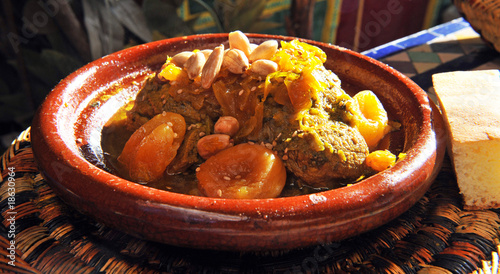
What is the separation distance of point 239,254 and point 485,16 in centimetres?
249

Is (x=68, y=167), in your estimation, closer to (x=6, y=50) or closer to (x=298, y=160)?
(x=298, y=160)

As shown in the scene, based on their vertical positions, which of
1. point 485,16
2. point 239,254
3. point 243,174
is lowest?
point 239,254

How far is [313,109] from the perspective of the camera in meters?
1.58

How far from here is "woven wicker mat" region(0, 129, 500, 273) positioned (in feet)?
4.05

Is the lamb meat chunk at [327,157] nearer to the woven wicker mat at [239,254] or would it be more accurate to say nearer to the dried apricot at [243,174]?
the dried apricot at [243,174]

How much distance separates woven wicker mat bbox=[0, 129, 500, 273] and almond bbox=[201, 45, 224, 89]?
2.20 ft

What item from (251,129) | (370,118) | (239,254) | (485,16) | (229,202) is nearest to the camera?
(229,202)

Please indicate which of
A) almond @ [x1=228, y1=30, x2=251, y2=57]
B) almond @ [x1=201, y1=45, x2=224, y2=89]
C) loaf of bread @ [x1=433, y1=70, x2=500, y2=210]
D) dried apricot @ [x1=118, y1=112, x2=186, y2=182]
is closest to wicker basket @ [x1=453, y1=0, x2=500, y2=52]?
loaf of bread @ [x1=433, y1=70, x2=500, y2=210]

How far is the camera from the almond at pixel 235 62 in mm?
1623

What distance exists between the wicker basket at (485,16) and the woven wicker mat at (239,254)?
1739 millimetres

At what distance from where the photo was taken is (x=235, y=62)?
5.32ft

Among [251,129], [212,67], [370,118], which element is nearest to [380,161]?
[370,118]

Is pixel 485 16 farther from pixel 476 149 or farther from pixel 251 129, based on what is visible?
pixel 251 129

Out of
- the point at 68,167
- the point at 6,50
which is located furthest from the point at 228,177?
the point at 6,50
